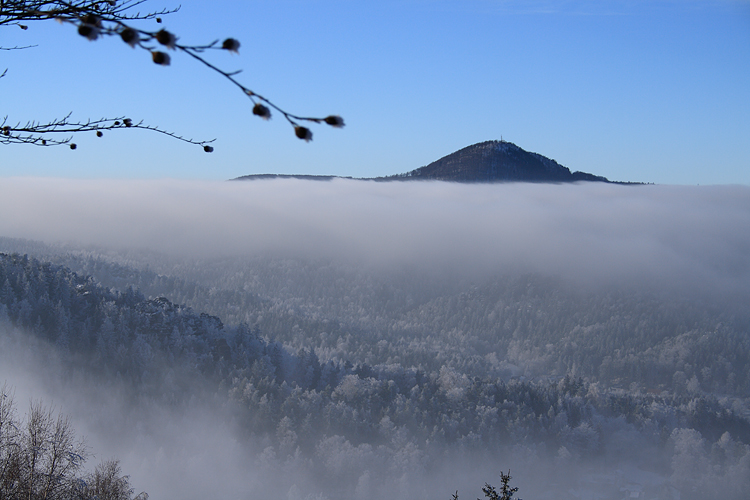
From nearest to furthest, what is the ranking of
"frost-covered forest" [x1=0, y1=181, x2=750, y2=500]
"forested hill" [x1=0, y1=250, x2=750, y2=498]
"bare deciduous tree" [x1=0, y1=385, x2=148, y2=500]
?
1. "bare deciduous tree" [x1=0, y1=385, x2=148, y2=500]
2. "frost-covered forest" [x1=0, y1=181, x2=750, y2=500]
3. "forested hill" [x1=0, y1=250, x2=750, y2=498]

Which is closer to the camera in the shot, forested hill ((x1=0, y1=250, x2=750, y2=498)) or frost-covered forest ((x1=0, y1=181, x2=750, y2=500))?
frost-covered forest ((x1=0, y1=181, x2=750, y2=500))

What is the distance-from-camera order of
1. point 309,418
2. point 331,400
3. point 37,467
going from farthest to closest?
point 331,400
point 309,418
point 37,467

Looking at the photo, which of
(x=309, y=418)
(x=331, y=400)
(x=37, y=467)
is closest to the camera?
(x=37, y=467)

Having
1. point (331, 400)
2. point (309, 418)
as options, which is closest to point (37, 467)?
point (309, 418)

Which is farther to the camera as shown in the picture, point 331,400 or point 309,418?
point 331,400

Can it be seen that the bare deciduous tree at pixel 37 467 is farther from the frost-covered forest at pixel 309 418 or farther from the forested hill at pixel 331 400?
the forested hill at pixel 331 400

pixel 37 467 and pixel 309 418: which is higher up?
pixel 37 467

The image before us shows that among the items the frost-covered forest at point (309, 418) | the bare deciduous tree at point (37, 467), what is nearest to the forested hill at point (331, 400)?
the frost-covered forest at point (309, 418)

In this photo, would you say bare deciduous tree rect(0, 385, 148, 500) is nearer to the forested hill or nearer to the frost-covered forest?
the frost-covered forest

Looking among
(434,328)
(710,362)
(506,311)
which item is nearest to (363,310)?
(434,328)

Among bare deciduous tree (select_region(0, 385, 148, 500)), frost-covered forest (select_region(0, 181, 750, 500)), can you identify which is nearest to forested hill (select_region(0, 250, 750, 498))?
frost-covered forest (select_region(0, 181, 750, 500))

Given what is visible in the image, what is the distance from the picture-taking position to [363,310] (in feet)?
651

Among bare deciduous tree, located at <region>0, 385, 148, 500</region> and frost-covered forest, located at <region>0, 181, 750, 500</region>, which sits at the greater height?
bare deciduous tree, located at <region>0, 385, 148, 500</region>

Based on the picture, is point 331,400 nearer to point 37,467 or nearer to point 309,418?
point 309,418
